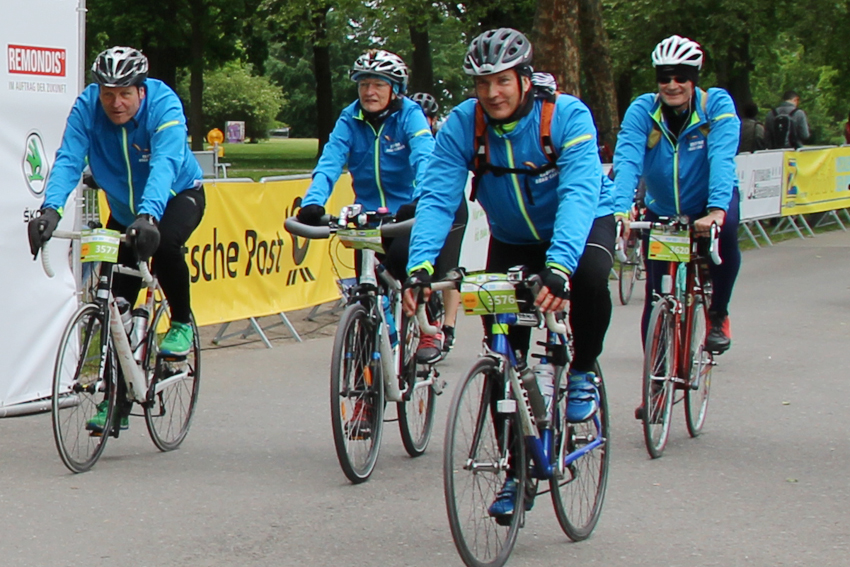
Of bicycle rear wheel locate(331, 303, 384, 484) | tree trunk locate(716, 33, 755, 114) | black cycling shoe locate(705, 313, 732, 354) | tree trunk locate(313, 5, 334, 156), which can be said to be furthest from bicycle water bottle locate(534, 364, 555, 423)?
tree trunk locate(313, 5, 334, 156)

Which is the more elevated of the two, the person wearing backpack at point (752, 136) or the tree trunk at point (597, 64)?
the tree trunk at point (597, 64)

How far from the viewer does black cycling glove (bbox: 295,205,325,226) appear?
6.64 meters

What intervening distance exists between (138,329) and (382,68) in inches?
69.0

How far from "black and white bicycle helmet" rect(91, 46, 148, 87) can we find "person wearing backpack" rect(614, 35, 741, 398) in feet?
7.85

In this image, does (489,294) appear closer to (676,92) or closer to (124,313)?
(124,313)

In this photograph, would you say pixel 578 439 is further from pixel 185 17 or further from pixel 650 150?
pixel 185 17

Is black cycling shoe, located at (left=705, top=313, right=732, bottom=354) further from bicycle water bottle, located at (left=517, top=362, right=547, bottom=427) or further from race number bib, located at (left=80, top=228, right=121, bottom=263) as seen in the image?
race number bib, located at (left=80, top=228, right=121, bottom=263)

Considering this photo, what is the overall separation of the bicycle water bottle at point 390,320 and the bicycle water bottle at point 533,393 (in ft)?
5.94

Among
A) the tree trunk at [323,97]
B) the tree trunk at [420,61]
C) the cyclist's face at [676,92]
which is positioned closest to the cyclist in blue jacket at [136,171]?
the cyclist's face at [676,92]

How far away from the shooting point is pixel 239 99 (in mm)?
93688

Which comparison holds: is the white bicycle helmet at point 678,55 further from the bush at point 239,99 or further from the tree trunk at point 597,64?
the bush at point 239,99

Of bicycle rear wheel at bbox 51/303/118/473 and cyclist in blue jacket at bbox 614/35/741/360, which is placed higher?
cyclist in blue jacket at bbox 614/35/741/360

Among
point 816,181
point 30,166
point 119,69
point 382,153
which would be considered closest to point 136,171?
point 119,69

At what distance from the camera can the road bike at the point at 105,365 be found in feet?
20.7
